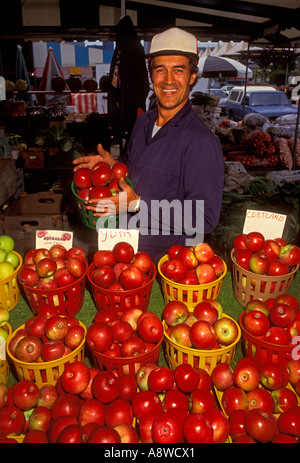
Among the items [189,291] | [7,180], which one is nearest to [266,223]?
[189,291]

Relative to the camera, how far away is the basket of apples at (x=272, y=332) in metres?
1.72

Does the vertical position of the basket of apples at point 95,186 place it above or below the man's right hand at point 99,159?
below

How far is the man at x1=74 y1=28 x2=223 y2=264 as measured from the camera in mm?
2295

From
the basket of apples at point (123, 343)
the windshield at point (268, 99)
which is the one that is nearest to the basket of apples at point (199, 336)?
the basket of apples at point (123, 343)

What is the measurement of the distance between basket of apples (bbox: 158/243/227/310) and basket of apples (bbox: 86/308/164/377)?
37cm

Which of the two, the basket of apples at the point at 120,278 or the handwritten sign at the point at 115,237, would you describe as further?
the handwritten sign at the point at 115,237

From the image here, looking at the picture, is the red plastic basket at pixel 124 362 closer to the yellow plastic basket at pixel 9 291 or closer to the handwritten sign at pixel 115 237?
the handwritten sign at pixel 115 237

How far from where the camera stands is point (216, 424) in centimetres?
135

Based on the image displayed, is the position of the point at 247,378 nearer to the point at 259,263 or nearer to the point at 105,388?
the point at 105,388

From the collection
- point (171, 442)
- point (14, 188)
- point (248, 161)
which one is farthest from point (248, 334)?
point (248, 161)

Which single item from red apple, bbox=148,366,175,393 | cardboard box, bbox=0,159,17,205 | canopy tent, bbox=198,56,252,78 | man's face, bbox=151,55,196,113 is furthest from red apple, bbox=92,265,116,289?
canopy tent, bbox=198,56,252,78

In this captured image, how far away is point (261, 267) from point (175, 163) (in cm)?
90

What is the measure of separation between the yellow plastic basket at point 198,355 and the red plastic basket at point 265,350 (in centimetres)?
11

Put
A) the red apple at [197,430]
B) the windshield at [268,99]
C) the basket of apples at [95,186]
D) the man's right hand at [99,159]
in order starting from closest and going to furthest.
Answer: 1. the red apple at [197,430]
2. the basket of apples at [95,186]
3. the man's right hand at [99,159]
4. the windshield at [268,99]
